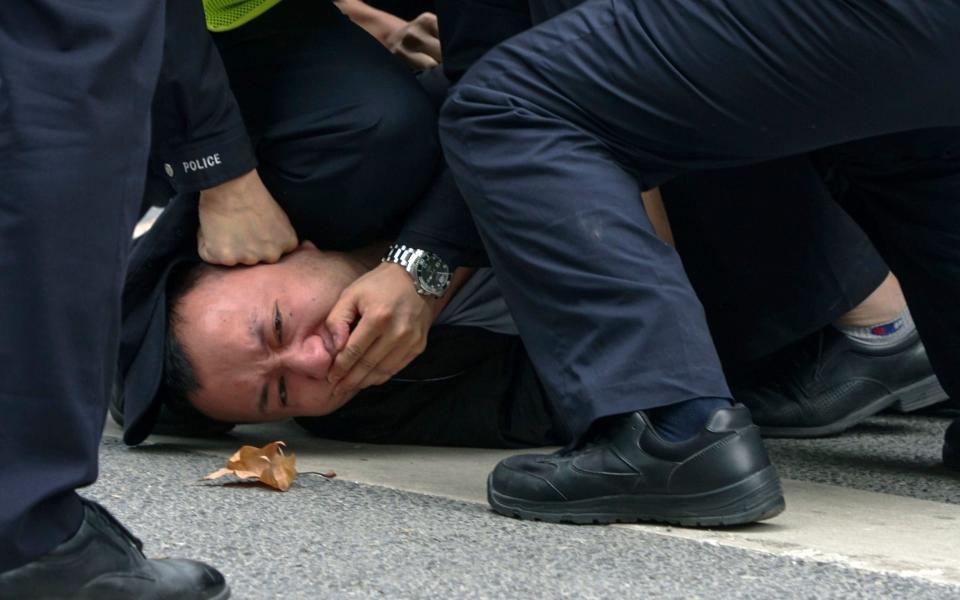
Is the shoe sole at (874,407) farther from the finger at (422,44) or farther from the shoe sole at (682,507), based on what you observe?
the finger at (422,44)

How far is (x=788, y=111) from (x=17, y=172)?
110cm

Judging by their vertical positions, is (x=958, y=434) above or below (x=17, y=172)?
below

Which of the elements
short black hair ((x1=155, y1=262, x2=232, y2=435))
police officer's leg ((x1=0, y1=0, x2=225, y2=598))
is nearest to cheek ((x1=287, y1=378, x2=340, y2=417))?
short black hair ((x1=155, y1=262, x2=232, y2=435))

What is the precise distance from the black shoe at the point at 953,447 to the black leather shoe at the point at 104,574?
4.79 ft

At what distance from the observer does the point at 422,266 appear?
2.67m

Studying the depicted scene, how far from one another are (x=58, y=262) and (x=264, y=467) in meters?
1.00

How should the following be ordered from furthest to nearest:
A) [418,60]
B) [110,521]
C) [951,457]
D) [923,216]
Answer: [418,60], [951,457], [923,216], [110,521]

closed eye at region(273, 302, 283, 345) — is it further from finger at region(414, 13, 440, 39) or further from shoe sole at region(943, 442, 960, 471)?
shoe sole at region(943, 442, 960, 471)

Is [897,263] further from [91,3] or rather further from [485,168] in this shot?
[91,3]

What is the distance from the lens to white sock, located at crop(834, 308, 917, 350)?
2.89 m

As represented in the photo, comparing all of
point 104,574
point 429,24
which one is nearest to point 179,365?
point 429,24

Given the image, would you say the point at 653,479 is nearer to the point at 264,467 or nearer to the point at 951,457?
the point at 264,467

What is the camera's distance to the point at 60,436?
4.49 ft

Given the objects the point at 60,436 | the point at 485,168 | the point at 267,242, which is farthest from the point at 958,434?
the point at 60,436
